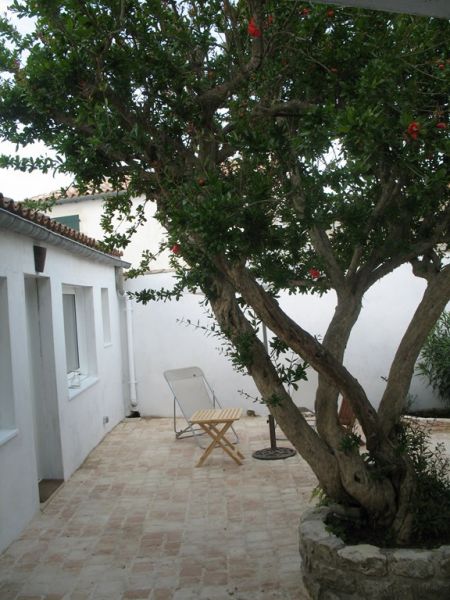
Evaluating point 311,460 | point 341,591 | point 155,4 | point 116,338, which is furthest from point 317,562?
A: point 116,338

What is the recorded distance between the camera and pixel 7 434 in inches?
220

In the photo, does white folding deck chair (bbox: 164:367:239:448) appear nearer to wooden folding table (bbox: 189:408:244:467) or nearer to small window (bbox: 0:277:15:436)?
wooden folding table (bbox: 189:408:244:467)

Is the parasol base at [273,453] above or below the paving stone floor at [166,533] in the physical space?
above

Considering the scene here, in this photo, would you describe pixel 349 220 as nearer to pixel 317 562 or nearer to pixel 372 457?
pixel 372 457

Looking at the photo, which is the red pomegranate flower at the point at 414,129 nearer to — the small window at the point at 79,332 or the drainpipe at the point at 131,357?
the small window at the point at 79,332

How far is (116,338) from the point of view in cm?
1116

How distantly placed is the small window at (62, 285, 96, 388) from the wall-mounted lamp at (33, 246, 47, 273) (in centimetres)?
198

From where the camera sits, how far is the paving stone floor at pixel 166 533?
4539 mm

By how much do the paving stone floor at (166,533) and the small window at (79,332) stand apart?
1.37 metres

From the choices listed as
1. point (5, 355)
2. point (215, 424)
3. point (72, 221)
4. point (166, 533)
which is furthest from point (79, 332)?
point (72, 221)

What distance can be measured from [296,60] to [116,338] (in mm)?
7617

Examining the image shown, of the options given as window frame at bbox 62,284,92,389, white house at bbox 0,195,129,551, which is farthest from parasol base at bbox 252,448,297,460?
window frame at bbox 62,284,92,389

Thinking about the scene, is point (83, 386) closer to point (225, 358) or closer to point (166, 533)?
point (225, 358)

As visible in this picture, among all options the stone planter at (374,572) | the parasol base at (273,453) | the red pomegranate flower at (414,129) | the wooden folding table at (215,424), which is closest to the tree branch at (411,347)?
the stone planter at (374,572)
